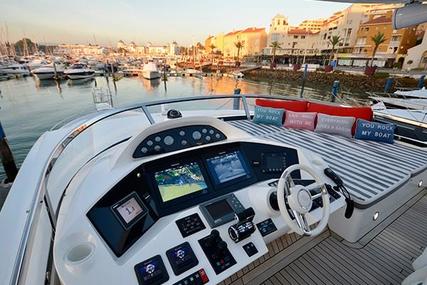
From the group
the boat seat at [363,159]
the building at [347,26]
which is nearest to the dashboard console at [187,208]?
the boat seat at [363,159]

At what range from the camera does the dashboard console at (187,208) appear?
1044mm

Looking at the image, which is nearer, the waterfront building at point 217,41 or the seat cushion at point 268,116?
the seat cushion at point 268,116

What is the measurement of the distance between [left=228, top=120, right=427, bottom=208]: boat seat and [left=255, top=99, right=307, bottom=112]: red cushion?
500 millimetres

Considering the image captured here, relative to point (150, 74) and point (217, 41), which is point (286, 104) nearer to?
point (150, 74)

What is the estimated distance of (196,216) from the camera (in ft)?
4.24

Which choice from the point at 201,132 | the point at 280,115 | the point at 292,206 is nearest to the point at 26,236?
the point at 201,132

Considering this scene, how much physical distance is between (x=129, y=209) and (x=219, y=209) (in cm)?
53

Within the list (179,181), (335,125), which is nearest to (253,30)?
(335,125)

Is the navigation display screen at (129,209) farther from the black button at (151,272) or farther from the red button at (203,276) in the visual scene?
the red button at (203,276)

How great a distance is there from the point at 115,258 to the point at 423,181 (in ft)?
12.0

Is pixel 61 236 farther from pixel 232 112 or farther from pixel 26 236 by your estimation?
pixel 232 112

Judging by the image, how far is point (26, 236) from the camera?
82cm

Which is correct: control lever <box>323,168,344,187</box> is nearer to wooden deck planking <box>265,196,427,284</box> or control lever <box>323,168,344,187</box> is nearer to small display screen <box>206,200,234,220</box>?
wooden deck planking <box>265,196,427,284</box>

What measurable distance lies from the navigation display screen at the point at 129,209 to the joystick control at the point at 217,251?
381mm
